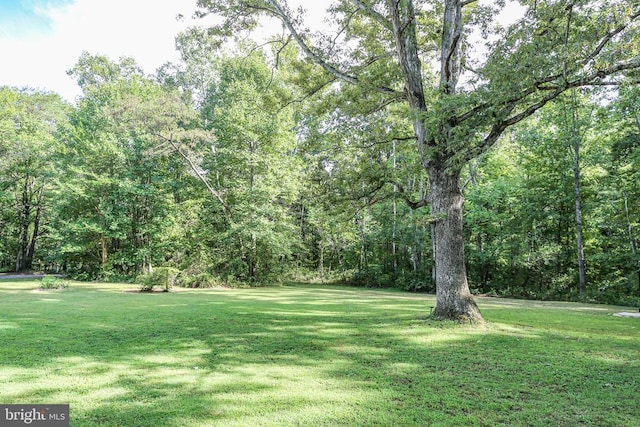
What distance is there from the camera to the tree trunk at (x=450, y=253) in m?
6.46

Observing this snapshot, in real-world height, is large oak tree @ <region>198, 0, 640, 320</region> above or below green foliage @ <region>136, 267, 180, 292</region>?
above

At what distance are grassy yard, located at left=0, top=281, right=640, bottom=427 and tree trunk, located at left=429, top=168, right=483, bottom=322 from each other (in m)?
0.52

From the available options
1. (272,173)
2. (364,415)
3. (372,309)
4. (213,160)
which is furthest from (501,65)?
(213,160)

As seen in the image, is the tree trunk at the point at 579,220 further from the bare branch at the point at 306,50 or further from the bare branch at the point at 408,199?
the bare branch at the point at 306,50

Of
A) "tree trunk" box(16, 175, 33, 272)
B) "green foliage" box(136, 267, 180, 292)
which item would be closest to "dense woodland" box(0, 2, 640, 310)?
"tree trunk" box(16, 175, 33, 272)

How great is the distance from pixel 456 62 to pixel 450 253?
3867 mm

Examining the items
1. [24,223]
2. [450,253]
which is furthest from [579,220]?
[24,223]

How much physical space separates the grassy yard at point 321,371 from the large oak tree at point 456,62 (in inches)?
70.8

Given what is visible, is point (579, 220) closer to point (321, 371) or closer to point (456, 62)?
point (456, 62)

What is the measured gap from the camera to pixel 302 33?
322 inches

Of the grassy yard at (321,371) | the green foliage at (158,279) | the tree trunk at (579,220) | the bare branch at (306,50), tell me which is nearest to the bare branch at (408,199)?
the bare branch at (306,50)

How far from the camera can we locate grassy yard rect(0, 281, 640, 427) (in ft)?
8.95

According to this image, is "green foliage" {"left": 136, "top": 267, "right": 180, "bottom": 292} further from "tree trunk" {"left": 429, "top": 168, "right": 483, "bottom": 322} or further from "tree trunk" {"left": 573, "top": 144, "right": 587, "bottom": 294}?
"tree trunk" {"left": 573, "top": 144, "right": 587, "bottom": 294}

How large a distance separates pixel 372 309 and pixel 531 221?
11.0 m
